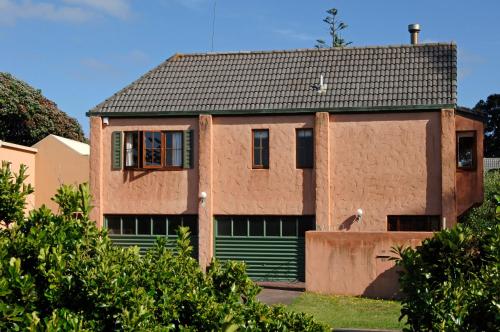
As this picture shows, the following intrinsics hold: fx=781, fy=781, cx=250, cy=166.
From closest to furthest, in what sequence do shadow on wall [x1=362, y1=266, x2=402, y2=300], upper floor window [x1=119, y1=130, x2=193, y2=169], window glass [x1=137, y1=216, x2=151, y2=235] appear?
shadow on wall [x1=362, y1=266, x2=402, y2=300] → upper floor window [x1=119, y1=130, x2=193, y2=169] → window glass [x1=137, y1=216, x2=151, y2=235]

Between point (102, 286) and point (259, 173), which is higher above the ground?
point (259, 173)

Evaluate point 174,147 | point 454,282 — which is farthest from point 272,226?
point 454,282

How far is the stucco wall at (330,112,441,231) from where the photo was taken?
2614 centimetres

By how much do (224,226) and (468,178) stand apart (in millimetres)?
8605

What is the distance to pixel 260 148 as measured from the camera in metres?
27.5

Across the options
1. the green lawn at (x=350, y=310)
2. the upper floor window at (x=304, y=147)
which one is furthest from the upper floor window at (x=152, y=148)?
the green lawn at (x=350, y=310)

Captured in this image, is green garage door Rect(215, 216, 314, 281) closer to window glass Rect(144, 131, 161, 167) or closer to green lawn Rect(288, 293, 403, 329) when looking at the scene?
window glass Rect(144, 131, 161, 167)

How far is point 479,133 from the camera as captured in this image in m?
26.2

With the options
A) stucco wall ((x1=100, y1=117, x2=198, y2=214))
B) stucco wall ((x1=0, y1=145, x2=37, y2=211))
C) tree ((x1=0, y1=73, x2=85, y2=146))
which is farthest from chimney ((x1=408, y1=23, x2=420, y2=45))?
tree ((x1=0, y1=73, x2=85, y2=146))

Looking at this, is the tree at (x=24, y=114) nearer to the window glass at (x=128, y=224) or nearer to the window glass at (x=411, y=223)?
the window glass at (x=128, y=224)

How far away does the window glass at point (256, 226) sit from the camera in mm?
27562

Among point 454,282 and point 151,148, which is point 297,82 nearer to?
point 151,148

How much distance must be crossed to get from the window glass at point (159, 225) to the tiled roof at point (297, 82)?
A: 3877 mm

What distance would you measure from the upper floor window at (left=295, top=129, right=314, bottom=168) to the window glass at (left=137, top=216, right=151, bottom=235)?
589 centimetres
